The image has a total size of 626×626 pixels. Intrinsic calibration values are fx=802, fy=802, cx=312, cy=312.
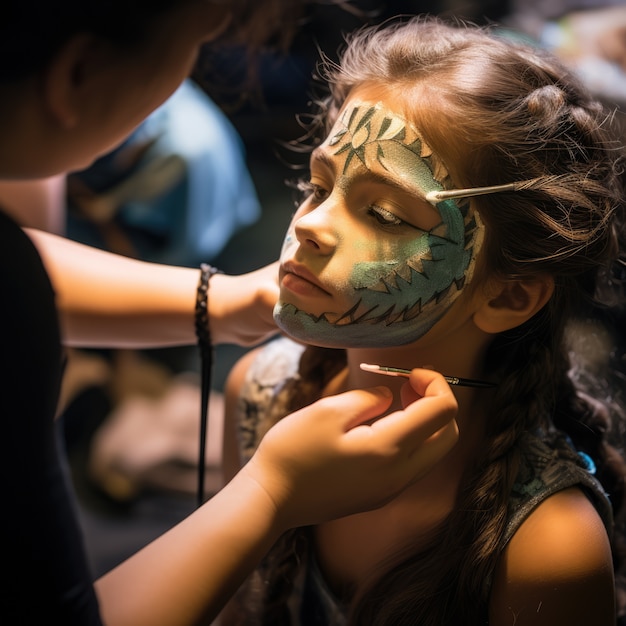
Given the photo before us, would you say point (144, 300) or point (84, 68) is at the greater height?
point (84, 68)

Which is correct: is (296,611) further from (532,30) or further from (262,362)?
(532,30)

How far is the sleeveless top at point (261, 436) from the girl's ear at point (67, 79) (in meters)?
0.51

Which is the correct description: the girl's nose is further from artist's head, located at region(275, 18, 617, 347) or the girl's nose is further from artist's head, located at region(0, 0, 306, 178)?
artist's head, located at region(0, 0, 306, 178)

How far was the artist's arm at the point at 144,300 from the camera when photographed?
898 millimetres

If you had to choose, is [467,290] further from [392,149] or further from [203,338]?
[203,338]

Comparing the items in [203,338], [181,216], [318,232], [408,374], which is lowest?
[181,216]

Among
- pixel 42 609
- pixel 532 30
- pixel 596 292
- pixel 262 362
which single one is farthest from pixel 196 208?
pixel 42 609

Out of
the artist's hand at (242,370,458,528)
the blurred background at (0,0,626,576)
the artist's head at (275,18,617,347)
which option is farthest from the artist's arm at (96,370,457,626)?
the blurred background at (0,0,626,576)

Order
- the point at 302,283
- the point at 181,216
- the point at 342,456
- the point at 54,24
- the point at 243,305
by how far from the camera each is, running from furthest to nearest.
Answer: the point at 181,216 < the point at 243,305 < the point at 302,283 < the point at 342,456 < the point at 54,24

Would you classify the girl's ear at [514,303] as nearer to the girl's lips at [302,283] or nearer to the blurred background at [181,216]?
the girl's lips at [302,283]

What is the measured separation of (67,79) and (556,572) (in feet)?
1.92

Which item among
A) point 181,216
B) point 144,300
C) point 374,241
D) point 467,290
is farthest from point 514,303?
point 181,216

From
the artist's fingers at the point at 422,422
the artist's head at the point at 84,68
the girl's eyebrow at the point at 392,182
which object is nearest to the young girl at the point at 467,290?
the girl's eyebrow at the point at 392,182

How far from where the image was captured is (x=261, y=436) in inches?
36.8
